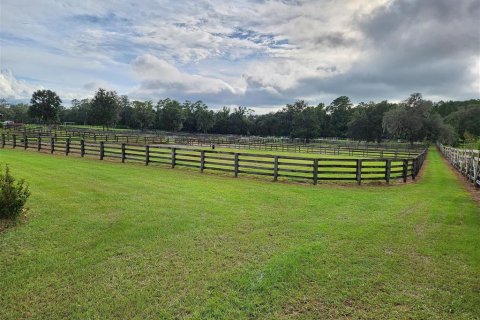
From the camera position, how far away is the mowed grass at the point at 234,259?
445cm

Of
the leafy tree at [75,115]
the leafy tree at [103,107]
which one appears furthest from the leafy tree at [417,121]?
the leafy tree at [75,115]

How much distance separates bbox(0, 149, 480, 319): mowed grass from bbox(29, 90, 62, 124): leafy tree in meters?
87.0

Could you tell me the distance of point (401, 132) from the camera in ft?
240

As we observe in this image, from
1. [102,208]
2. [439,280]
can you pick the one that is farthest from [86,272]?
[439,280]

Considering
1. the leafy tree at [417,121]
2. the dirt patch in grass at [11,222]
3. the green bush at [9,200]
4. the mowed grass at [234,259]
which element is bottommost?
the mowed grass at [234,259]

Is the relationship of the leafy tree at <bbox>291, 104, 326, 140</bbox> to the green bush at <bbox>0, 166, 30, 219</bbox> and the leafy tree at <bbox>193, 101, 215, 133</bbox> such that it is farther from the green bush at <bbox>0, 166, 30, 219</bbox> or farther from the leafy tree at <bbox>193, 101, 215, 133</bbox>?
the green bush at <bbox>0, 166, 30, 219</bbox>

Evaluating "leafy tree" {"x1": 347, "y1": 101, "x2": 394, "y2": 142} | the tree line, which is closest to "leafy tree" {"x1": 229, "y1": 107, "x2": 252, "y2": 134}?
the tree line

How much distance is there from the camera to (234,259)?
5824mm

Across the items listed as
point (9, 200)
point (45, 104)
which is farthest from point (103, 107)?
point (9, 200)

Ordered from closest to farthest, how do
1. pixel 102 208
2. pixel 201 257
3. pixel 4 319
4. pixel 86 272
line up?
1. pixel 4 319
2. pixel 86 272
3. pixel 201 257
4. pixel 102 208

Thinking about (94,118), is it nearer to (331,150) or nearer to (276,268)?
(331,150)

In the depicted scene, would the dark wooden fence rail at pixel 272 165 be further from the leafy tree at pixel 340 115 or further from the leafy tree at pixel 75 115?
the leafy tree at pixel 75 115

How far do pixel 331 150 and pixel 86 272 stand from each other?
4462 centimetres

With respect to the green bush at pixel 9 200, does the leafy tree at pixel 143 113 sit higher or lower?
higher
